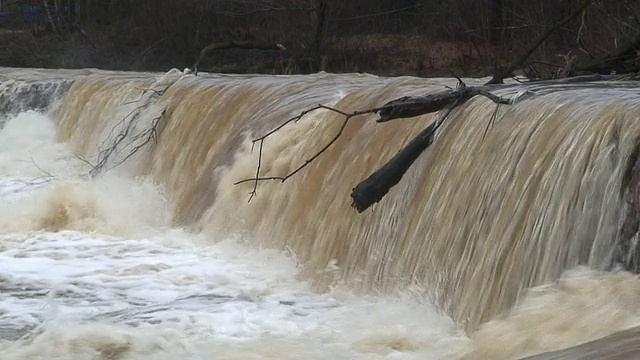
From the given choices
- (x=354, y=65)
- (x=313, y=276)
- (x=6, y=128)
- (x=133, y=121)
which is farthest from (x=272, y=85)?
(x=354, y=65)

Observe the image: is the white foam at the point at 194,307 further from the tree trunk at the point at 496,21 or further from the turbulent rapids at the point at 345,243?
the tree trunk at the point at 496,21

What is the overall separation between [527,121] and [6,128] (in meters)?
11.7

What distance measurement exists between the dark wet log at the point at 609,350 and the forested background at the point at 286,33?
1401cm

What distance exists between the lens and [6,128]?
16.6 meters

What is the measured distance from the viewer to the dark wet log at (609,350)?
10.5ft

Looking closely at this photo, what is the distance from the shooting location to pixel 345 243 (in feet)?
24.6

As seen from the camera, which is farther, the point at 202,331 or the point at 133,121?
the point at 133,121

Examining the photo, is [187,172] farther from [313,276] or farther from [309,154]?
[313,276]

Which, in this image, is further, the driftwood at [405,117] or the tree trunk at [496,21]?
the tree trunk at [496,21]

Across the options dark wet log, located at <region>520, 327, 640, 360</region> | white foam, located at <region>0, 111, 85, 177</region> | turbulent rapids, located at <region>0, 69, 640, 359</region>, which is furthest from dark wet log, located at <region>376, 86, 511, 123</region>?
white foam, located at <region>0, 111, 85, 177</region>

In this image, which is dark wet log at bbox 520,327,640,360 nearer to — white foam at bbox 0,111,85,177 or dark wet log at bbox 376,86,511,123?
dark wet log at bbox 376,86,511,123

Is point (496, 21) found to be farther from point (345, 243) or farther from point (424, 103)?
point (424, 103)

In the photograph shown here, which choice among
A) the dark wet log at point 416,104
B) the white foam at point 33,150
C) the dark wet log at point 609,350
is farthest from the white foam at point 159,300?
the white foam at point 33,150

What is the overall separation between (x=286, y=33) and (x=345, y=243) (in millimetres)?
17846
